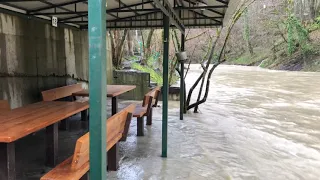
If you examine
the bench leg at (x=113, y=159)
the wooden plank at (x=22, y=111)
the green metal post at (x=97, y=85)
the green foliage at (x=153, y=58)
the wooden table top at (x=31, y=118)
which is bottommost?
the bench leg at (x=113, y=159)

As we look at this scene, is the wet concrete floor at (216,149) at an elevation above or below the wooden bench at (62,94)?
below

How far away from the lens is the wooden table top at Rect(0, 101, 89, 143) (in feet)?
8.59

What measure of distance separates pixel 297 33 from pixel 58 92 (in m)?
27.4

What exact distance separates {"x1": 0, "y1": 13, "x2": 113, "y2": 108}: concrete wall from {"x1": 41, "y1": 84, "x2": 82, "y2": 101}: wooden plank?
1.86ft

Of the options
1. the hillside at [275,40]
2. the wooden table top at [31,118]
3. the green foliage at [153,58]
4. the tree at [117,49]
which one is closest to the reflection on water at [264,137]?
the wooden table top at [31,118]

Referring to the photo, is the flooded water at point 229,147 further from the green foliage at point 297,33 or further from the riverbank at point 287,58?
the green foliage at point 297,33

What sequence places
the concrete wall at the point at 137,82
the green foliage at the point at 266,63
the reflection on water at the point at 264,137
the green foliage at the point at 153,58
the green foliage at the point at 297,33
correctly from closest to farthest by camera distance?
1. the reflection on water at the point at 264,137
2. the concrete wall at the point at 137,82
3. the green foliage at the point at 153,58
4. the green foliage at the point at 297,33
5. the green foliage at the point at 266,63

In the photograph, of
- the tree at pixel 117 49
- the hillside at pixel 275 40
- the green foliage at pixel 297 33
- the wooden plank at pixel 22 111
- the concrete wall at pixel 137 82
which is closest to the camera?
the wooden plank at pixel 22 111

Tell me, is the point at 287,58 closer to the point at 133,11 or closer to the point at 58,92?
the point at 133,11

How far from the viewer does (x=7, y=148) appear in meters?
2.63

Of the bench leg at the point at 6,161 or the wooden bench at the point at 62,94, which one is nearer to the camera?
the bench leg at the point at 6,161

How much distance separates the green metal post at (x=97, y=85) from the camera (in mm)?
1688

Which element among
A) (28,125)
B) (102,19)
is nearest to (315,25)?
(28,125)

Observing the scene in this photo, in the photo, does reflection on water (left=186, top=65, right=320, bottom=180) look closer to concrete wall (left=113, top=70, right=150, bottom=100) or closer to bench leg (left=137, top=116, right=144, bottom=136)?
bench leg (left=137, top=116, right=144, bottom=136)
